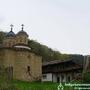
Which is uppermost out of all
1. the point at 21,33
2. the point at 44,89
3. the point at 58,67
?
the point at 21,33

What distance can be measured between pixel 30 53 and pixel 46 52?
37.3 meters

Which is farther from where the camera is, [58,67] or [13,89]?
[58,67]

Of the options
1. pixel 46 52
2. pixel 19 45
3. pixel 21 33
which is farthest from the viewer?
pixel 46 52

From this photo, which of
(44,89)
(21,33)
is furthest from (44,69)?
(44,89)

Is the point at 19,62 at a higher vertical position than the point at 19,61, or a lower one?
lower

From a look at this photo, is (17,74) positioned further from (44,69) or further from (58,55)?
(58,55)

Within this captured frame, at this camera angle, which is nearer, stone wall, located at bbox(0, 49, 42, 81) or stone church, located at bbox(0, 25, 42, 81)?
stone church, located at bbox(0, 25, 42, 81)

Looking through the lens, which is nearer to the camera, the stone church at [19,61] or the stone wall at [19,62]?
the stone church at [19,61]

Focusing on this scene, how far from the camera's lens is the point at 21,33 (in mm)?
55969

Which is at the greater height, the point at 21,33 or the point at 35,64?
A: the point at 21,33

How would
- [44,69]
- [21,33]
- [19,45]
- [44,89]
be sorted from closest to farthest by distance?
[44,89]
[19,45]
[21,33]
[44,69]

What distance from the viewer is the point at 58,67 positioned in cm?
5825

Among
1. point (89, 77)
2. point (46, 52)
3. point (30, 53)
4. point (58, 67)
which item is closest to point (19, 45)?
point (30, 53)

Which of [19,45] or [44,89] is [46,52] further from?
[44,89]
